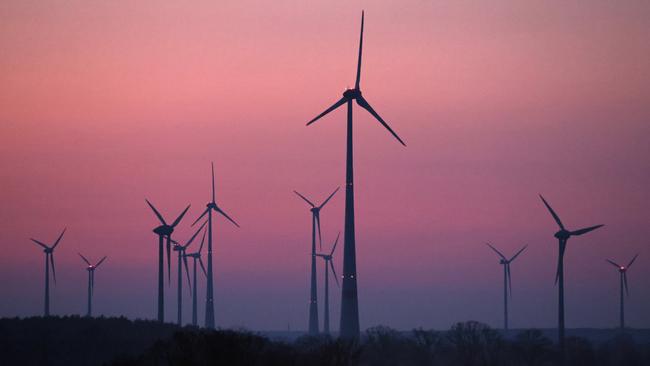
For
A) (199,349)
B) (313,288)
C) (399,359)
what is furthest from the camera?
(313,288)

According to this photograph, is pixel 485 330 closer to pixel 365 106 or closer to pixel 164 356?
pixel 365 106

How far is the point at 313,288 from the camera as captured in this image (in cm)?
17100

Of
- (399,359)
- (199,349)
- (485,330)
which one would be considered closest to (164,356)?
(199,349)

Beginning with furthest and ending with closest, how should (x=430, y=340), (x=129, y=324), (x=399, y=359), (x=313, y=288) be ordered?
1. (x=313, y=288)
2. (x=430, y=340)
3. (x=129, y=324)
4. (x=399, y=359)

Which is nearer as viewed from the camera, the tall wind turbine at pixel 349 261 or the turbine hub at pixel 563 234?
the tall wind turbine at pixel 349 261

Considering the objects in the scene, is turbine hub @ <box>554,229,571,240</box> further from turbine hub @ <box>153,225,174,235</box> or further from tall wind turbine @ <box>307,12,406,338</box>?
turbine hub @ <box>153,225,174,235</box>

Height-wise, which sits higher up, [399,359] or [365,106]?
[365,106]

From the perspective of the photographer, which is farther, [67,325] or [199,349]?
[67,325]

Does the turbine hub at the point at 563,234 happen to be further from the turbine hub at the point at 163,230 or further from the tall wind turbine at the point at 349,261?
the turbine hub at the point at 163,230

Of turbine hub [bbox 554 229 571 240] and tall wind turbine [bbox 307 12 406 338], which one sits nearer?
tall wind turbine [bbox 307 12 406 338]

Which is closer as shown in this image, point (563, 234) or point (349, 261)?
point (349, 261)

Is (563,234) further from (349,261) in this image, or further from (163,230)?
(163,230)

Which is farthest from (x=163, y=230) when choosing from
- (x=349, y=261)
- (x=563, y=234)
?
(x=563, y=234)

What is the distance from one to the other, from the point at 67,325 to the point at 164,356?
43.9 metres
